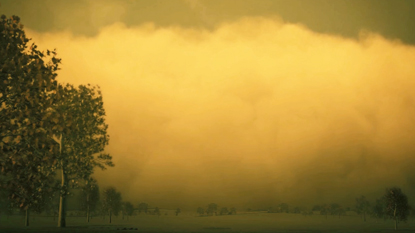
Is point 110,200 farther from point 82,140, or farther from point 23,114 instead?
point 23,114

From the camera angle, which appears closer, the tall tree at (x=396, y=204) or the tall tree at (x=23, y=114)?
the tall tree at (x=23, y=114)

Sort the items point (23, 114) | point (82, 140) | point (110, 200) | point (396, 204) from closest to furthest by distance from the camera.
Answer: point (23, 114) < point (82, 140) < point (396, 204) < point (110, 200)

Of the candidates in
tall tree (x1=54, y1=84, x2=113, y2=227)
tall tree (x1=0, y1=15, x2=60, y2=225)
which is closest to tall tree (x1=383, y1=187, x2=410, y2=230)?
tall tree (x1=54, y1=84, x2=113, y2=227)

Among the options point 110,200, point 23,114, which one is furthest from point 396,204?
point 23,114

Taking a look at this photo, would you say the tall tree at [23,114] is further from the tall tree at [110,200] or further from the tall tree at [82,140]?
the tall tree at [110,200]

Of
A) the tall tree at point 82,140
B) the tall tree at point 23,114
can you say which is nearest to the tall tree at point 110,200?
the tall tree at point 82,140

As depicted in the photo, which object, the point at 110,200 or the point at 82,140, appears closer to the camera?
the point at 82,140

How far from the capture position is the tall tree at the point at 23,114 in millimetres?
23344

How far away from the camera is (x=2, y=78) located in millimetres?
25172

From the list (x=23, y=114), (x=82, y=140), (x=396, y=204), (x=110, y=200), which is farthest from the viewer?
(x=110, y=200)

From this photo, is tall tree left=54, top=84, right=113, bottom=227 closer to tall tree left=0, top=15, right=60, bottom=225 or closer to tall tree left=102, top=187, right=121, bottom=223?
tall tree left=0, top=15, right=60, bottom=225

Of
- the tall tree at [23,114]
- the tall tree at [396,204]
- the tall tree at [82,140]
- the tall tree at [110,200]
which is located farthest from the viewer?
the tall tree at [110,200]

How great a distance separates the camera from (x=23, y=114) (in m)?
24.3

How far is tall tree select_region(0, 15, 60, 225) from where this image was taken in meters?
23.3
